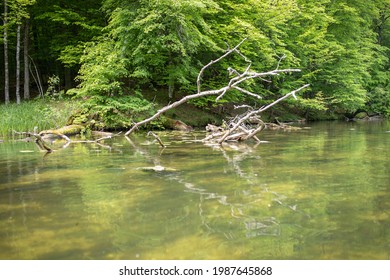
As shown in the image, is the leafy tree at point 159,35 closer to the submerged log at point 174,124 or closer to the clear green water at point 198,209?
the submerged log at point 174,124

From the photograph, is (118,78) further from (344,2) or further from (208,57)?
(344,2)

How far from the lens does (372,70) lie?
31781 millimetres

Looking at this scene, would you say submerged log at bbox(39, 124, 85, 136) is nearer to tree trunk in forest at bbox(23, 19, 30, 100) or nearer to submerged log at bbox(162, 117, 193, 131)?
submerged log at bbox(162, 117, 193, 131)

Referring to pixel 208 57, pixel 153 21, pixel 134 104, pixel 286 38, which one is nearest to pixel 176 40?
pixel 153 21

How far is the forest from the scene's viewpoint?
1686cm

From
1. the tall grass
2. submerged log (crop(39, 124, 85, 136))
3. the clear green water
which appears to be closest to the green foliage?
submerged log (crop(39, 124, 85, 136))

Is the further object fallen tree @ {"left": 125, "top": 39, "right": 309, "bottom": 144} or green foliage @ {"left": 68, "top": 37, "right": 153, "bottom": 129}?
green foliage @ {"left": 68, "top": 37, "right": 153, "bottom": 129}

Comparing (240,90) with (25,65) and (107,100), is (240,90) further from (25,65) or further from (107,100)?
(25,65)

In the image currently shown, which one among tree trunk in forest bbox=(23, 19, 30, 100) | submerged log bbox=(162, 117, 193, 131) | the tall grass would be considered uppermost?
tree trunk in forest bbox=(23, 19, 30, 100)

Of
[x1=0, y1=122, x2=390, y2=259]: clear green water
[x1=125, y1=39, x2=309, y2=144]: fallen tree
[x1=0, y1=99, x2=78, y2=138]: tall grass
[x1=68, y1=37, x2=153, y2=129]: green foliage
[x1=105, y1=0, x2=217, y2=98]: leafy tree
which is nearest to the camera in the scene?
[x1=0, y1=122, x2=390, y2=259]: clear green water

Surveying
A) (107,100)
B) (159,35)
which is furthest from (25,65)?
(159,35)

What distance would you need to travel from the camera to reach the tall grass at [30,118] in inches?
576

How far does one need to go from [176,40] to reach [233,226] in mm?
14082

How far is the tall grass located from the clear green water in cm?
743
